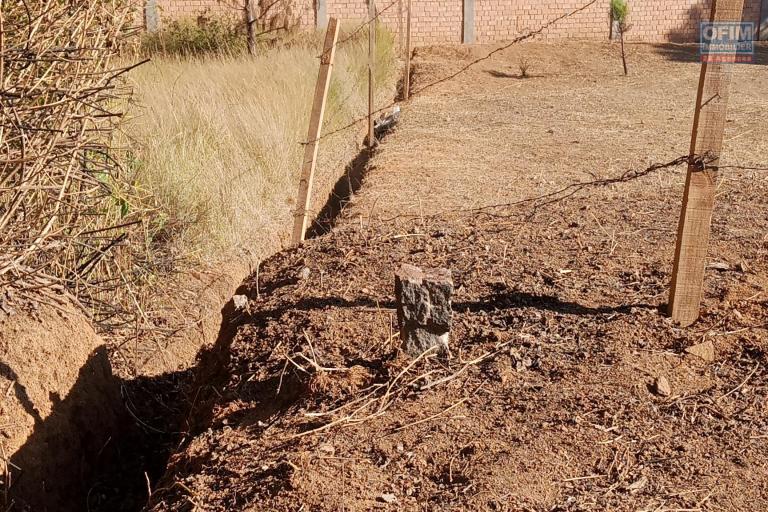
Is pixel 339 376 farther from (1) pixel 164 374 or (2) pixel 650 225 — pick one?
(2) pixel 650 225

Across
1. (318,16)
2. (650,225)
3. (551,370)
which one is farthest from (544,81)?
(551,370)

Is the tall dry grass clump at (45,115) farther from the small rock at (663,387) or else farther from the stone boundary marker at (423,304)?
the small rock at (663,387)

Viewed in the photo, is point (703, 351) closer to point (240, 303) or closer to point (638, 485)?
point (638, 485)

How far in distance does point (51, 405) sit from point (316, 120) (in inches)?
89.3

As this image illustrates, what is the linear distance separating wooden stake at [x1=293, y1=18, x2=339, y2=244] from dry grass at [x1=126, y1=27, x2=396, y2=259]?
78cm

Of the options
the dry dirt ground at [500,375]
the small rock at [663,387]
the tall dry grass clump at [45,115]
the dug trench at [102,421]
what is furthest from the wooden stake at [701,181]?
the tall dry grass clump at [45,115]

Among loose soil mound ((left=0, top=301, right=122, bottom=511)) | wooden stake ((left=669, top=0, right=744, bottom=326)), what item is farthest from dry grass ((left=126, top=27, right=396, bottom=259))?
wooden stake ((left=669, top=0, right=744, bottom=326))

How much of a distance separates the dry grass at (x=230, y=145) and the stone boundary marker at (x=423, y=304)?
2578mm

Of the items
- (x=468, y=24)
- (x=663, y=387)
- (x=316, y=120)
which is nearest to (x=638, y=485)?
(x=663, y=387)

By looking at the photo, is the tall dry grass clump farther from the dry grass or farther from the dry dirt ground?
the dry grass

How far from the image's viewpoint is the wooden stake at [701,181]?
133 inches

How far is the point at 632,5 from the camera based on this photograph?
1877cm

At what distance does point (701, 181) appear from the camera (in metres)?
3.51

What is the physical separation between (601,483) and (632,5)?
17617 millimetres
